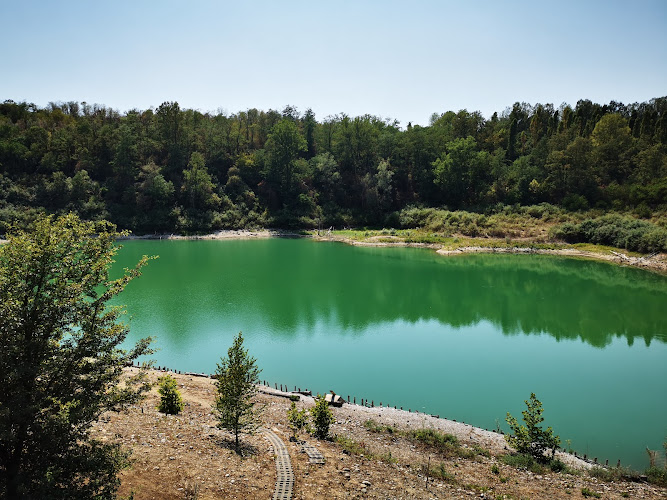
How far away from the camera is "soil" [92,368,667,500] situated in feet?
33.4

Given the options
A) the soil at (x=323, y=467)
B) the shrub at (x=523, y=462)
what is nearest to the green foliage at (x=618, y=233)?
the soil at (x=323, y=467)

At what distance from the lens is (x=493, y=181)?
7194 cm

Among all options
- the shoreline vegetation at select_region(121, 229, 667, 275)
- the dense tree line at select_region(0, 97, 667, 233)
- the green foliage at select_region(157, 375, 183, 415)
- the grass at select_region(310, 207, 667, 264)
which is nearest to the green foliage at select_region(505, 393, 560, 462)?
the green foliage at select_region(157, 375, 183, 415)

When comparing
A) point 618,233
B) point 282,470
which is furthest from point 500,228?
point 282,470

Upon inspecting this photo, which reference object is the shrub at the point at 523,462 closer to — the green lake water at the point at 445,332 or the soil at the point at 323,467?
the soil at the point at 323,467

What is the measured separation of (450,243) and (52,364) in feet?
181

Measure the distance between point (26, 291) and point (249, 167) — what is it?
71.0 m

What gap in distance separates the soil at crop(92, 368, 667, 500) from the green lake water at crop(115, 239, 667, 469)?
3881mm

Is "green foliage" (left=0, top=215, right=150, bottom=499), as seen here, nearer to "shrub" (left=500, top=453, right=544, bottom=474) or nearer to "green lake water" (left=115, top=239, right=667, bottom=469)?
"shrub" (left=500, top=453, right=544, bottom=474)

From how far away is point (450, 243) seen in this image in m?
58.7

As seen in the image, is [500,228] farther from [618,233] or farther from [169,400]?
[169,400]

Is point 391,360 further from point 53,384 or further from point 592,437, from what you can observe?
point 53,384

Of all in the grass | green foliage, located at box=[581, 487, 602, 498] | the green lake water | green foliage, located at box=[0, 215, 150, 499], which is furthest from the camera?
the grass

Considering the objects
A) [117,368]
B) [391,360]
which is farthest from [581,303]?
[117,368]
